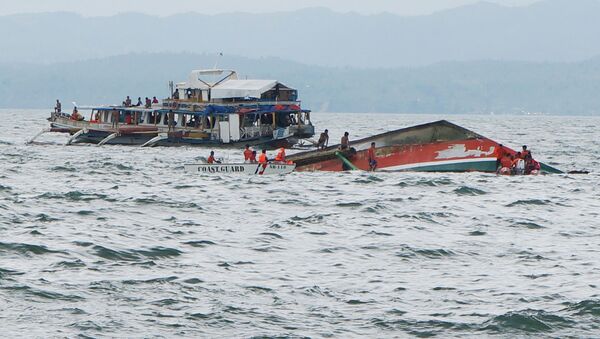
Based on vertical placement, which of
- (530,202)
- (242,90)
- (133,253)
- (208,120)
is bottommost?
(133,253)

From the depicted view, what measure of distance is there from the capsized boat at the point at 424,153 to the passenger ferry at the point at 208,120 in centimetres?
1976

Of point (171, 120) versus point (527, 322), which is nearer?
point (527, 322)

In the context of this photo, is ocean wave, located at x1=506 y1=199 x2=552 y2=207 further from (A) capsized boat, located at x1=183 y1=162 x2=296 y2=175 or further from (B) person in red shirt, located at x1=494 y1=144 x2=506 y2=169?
(A) capsized boat, located at x1=183 y1=162 x2=296 y2=175

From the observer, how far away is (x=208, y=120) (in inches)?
2879

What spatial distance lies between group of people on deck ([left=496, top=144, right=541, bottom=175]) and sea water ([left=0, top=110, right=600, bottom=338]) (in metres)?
3.30

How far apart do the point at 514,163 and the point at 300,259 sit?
23.9m

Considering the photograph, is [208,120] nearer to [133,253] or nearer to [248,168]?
[248,168]

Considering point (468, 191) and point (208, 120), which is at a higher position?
point (208, 120)

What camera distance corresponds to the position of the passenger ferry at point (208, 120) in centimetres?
6956

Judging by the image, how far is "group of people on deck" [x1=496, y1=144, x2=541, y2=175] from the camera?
47.0 metres

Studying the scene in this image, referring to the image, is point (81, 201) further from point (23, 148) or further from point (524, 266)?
point (23, 148)

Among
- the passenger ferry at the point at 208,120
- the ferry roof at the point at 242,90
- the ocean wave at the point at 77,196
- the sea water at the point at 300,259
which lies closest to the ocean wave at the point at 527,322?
the sea water at the point at 300,259

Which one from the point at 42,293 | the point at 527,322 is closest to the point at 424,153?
the point at 527,322

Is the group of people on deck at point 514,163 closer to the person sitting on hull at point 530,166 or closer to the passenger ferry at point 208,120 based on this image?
the person sitting on hull at point 530,166
